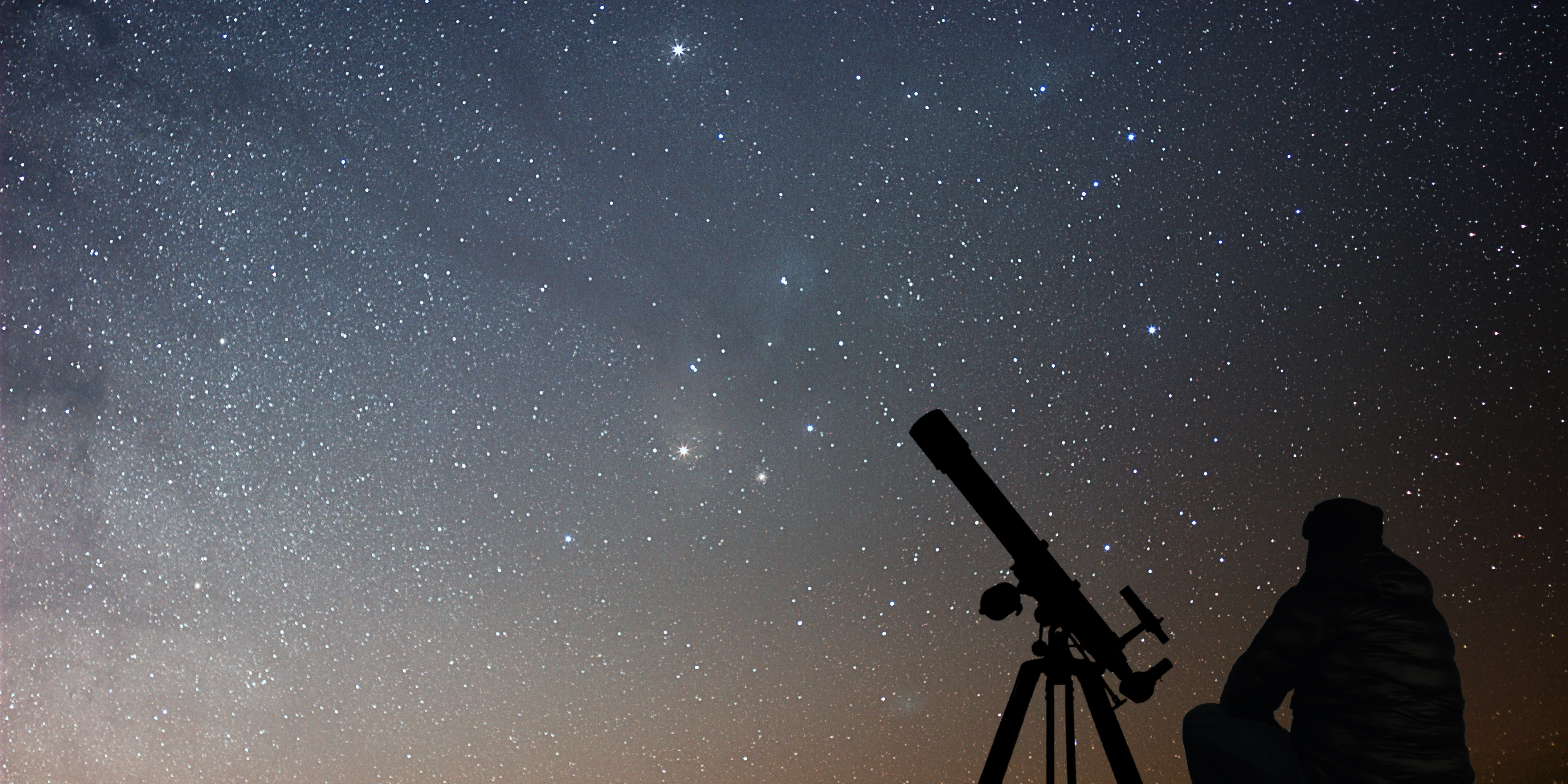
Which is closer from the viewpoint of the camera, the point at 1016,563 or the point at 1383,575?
the point at 1383,575

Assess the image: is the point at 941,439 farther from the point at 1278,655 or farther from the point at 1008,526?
the point at 1278,655

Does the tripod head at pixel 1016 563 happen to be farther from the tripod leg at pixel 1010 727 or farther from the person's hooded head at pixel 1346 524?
the person's hooded head at pixel 1346 524

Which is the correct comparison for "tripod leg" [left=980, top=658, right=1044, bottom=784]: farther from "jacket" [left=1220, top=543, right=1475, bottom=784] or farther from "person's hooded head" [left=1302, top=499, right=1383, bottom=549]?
"person's hooded head" [left=1302, top=499, right=1383, bottom=549]

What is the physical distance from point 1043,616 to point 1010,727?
411 mm

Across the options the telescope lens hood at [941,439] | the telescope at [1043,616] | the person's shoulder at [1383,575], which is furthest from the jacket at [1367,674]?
the telescope lens hood at [941,439]

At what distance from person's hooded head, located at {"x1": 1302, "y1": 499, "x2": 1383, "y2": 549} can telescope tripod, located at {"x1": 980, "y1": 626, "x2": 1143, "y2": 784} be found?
33.9 inches

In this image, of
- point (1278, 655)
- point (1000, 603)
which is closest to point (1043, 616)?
point (1000, 603)

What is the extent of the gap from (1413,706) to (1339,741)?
231mm

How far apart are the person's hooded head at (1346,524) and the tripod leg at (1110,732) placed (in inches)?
35.0

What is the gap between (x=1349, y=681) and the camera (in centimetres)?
229

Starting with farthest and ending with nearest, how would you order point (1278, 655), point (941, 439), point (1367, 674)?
1. point (941, 439)
2. point (1278, 655)
3. point (1367, 674)

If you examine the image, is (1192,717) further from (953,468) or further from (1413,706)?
(953,468)

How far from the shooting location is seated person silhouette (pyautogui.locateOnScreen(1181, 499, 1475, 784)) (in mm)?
2223

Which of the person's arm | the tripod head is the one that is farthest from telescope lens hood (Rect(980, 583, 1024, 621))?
the person's arm
